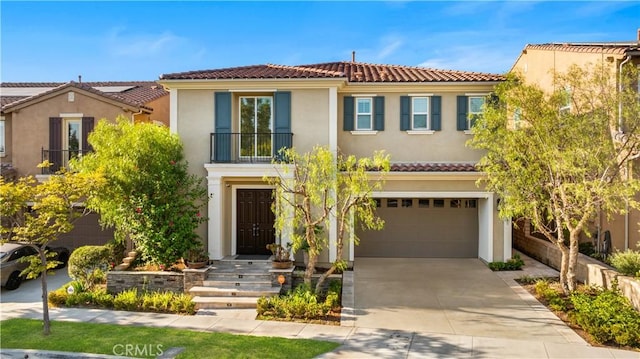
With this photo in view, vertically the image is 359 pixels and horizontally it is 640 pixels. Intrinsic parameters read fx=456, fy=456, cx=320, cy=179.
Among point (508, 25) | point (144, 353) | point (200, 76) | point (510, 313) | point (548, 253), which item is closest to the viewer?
point (144, 353)

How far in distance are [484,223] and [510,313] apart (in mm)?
5565

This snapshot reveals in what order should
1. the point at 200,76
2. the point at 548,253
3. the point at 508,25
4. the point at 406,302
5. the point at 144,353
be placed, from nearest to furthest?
the point at 144,353
the point at 406,302
the point at 508,25
the point at 200,76
the point at 548,253

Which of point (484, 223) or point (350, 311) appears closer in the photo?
point (350, 311)

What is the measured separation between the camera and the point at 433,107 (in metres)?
16.3

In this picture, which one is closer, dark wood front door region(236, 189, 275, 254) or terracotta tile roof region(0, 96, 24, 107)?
dark wood front door region(236, 189, 275, 254)

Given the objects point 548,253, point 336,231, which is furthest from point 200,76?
point 548,253

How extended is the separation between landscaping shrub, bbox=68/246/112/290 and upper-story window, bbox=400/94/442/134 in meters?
10.8

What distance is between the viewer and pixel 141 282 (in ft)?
43.9

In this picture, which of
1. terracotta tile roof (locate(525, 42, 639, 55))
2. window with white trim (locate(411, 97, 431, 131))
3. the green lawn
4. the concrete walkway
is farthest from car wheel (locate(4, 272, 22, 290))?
terracotta tile roof (locate(525, 42, 639, 55))

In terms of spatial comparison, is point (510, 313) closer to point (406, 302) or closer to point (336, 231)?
point (406, 302)

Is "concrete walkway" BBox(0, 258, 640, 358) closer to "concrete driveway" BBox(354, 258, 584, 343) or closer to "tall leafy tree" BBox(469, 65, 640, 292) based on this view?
"concrete driveway" BBox(354, 258, 584, 343)

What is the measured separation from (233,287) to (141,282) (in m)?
2.74

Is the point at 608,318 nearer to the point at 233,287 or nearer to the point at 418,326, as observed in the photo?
the point at 418,326

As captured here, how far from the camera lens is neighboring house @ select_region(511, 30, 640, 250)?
13.8m
